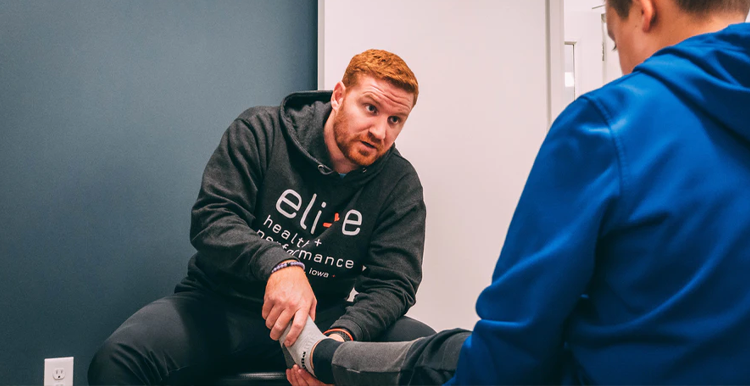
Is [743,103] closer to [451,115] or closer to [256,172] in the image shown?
[256,172]

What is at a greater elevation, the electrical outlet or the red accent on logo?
the red accent on logo

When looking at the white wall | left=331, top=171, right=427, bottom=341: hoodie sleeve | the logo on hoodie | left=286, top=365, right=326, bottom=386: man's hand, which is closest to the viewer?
left=286, top=365, right=326, bottom=386: man's hand

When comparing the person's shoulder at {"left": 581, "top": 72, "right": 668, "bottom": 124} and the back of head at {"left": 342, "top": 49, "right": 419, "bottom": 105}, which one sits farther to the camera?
the back of head at {"left": 342, "top": 49, "right": 419, "bottom": 105}

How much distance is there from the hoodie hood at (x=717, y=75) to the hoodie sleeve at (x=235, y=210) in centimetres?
89

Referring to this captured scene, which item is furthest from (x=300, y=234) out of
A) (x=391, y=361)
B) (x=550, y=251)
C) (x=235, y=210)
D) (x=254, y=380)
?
(x=550, y=251)

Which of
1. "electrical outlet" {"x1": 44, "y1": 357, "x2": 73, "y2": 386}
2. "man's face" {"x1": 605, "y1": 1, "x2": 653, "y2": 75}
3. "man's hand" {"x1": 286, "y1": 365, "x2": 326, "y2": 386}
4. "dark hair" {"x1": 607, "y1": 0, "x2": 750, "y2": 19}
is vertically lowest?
"electrical outlet" {"x1": 44, "y1": 357, "x2": 73, "y2": 386}

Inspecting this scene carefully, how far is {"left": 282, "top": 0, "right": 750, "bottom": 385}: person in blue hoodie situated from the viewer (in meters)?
0.53

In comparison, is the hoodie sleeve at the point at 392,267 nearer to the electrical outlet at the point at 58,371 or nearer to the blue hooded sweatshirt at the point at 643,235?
the blue hooded sweatshirt at the point at 643,235

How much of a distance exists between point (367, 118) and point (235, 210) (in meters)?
0.44

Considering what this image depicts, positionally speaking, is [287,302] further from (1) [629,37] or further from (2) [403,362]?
(1) [629,37]

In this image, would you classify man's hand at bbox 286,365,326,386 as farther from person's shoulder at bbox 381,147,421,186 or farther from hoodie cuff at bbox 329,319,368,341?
person's shoulder at bbox 381,147,421,186

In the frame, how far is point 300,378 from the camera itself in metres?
1.11

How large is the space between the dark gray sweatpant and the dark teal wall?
102cm

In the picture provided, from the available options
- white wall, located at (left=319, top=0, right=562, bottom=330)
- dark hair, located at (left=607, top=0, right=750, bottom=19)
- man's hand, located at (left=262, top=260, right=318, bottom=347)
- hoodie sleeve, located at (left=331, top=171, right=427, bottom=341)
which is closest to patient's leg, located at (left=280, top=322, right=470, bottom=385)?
man's hand, located at (left=262, top=260, right=318, bottom=347)
